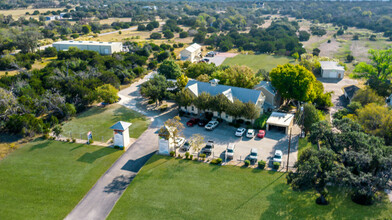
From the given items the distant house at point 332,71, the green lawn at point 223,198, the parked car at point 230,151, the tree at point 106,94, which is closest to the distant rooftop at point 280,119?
the parked car at point 230,151

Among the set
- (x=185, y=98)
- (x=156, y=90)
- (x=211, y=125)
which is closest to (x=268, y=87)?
(x=211, y=125)

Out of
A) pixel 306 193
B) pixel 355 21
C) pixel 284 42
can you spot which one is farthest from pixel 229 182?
pixel 355 21

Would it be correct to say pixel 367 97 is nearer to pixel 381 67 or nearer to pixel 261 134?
pixel 381 67

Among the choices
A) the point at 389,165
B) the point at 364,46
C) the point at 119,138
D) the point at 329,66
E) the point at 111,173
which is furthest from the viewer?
the point at 364,46

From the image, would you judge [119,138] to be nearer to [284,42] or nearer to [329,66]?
[329,66]

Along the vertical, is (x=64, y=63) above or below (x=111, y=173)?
above

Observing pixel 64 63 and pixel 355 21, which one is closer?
pixel 64 63

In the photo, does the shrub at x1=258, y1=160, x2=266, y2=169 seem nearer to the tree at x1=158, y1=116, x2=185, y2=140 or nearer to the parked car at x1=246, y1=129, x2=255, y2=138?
the parked car at x1=246, y1=129, x2=255, y2=138

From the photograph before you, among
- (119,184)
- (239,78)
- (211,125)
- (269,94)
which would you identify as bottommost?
(119,184)
